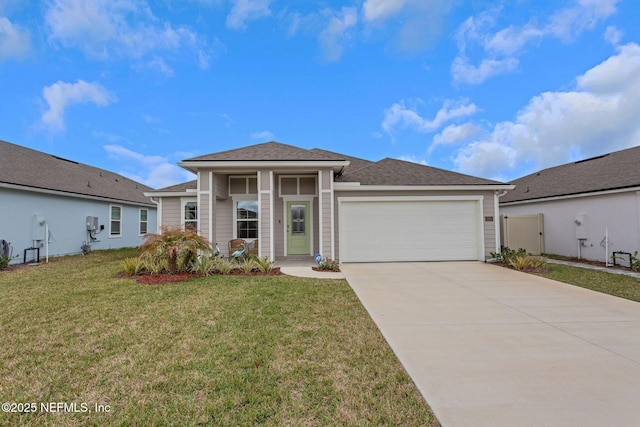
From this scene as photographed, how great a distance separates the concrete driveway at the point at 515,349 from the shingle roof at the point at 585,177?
248 inches

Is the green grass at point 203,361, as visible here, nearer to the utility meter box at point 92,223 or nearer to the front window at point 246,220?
the front window at point 246,220

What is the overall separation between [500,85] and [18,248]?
1983cm

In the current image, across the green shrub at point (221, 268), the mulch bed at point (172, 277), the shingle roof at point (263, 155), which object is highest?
the shingle roof at point (263, 155)

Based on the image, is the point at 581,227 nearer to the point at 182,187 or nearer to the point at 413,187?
the point at 413,187

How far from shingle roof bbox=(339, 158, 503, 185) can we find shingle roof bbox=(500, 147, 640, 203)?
3.64 meters

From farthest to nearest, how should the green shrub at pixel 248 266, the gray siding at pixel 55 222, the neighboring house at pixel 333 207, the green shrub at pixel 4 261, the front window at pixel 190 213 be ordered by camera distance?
the front window at pixel 190 213 < the gray siding at pixel 55 222 < the neighboring house at pixel 333 207 < the green shrub at pixel 4 261 < the green shrub at pixel 248 266

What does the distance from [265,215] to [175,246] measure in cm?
297

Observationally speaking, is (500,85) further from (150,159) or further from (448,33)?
(150,159)

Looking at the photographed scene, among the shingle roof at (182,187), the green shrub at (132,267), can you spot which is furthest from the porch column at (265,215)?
the shingle roof at (182,187)

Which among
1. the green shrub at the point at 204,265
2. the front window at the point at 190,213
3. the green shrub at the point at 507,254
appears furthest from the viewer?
the front window at the point at 190,213

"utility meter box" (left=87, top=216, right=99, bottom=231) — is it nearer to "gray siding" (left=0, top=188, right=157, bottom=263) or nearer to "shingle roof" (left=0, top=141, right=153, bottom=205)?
"gray siding" (left=0, top=188, right=157, bottom=263)

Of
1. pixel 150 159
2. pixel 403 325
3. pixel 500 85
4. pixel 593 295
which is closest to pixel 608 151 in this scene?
pixel 500 85

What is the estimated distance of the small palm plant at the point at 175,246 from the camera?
759cm

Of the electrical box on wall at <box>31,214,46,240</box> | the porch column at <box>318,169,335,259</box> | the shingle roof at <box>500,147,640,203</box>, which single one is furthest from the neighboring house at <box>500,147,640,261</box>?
the electrical box on wall at <box>31,214,46,240</box>
